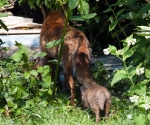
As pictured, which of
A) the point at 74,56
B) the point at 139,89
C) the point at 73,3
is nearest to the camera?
the point at 139,89

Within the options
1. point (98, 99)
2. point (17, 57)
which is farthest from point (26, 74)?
point (98, 99)

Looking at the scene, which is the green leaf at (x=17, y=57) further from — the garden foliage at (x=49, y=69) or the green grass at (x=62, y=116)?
the green grass at (x=62, y=116)

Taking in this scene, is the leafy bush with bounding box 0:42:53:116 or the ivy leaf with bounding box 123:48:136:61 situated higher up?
the ivy leaf with bounding box 123:48:136:61

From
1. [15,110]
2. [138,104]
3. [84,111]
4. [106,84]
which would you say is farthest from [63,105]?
[138,104]

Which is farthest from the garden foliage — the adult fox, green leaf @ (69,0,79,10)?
the adult fox

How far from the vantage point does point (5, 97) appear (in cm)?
628

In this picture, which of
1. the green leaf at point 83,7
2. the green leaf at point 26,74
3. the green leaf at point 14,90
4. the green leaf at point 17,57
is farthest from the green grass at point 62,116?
the green leaf at point 83,7

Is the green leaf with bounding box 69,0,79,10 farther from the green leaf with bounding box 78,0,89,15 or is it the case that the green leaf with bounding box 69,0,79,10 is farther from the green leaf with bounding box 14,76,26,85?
the green leaf with bounding box 14,76,26,85

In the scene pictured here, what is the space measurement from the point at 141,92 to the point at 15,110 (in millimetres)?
1964

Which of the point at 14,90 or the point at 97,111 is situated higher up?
the point at 14,90

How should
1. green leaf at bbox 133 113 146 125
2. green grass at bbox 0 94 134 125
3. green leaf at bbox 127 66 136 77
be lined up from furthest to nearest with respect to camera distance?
1. green grass at bbox 0 94 134 125
2. green leaf at bbox 127 66 136 77
3. green leaf at bbox 133 113 146 125

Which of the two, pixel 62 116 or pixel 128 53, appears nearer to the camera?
pixel 128 53

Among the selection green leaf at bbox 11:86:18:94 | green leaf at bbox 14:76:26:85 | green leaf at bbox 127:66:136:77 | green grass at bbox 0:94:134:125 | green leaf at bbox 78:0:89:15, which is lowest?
green grass at bbox 0:94:134:125

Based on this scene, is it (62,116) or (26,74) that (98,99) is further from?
(26,74)
